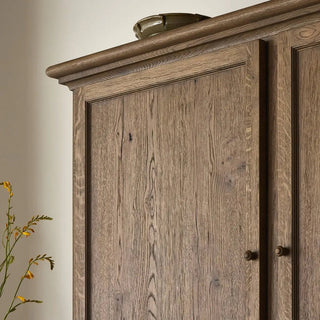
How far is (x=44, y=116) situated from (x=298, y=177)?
1817 mm

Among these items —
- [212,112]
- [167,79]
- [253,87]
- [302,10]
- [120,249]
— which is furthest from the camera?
[120,249]

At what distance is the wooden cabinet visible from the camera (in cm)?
153

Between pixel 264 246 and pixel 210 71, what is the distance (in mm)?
444

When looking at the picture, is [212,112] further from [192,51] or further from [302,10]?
[302,10]

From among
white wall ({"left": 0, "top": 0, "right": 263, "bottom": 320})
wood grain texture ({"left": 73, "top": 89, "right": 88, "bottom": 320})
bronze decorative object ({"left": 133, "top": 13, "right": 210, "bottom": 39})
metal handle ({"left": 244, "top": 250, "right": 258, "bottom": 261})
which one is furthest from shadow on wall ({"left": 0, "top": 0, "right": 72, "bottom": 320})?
metal handle ({"left": 244, "top": 250, "right": 258, "bottom": 261})

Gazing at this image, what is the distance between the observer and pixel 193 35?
5.68 feet

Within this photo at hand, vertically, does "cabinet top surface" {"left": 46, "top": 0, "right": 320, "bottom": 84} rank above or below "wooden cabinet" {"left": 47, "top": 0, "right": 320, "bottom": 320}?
above

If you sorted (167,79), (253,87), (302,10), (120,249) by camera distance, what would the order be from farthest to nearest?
1. (120,249)
2. (167,79)
3. (253,87)
4. (302,10)

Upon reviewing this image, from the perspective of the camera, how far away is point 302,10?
1.51 metres

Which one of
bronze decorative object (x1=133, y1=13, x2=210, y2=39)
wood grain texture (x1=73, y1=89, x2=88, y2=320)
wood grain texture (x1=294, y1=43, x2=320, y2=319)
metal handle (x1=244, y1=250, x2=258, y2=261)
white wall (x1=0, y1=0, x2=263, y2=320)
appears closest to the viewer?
wood grain texture (x1=294, y1=43, x2=320, y2=319)

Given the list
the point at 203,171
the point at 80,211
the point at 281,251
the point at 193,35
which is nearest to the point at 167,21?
the point at 193,35

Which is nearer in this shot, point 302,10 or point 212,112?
point 302,10

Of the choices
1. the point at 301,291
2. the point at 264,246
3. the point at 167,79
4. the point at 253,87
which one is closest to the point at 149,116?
the point at 167,79

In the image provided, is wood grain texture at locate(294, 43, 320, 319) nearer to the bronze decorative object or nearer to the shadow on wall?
the bronze decorative object
